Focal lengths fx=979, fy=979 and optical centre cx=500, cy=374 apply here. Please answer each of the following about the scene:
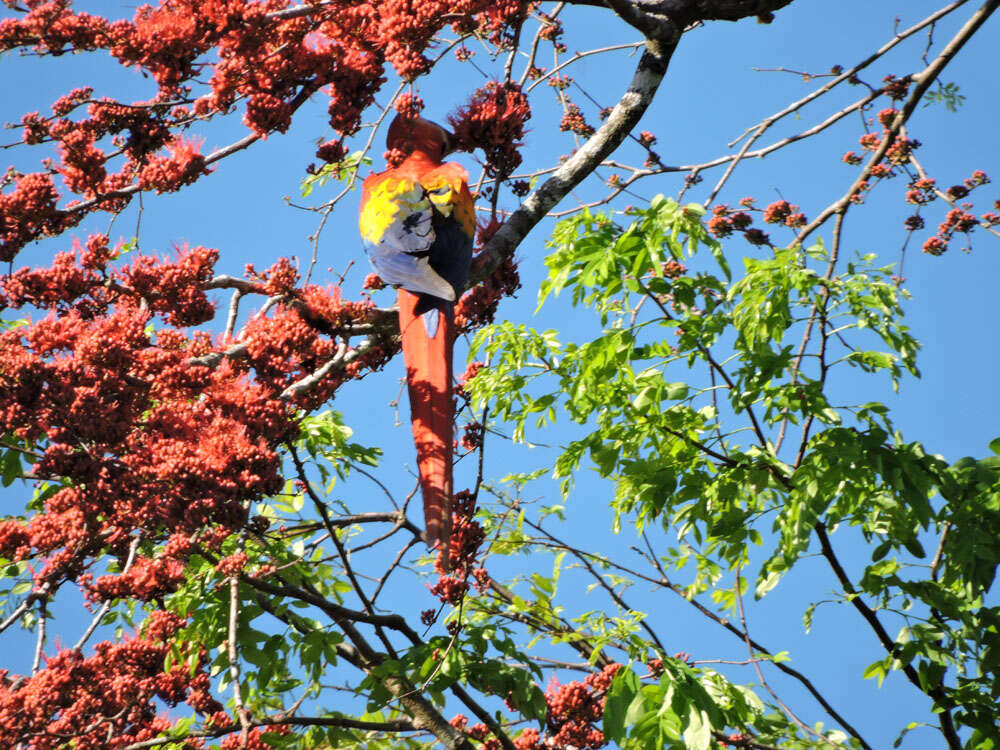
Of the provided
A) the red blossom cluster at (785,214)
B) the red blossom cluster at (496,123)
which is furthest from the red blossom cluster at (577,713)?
the red blossom cluster at (785,214)

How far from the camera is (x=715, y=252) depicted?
10.3 ft

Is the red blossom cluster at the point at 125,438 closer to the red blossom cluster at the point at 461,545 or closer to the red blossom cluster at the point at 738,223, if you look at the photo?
the red blossom cluster at the point at 461,545

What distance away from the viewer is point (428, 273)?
295 cm

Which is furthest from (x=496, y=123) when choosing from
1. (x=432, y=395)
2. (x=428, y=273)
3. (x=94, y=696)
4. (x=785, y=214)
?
(x=94, y=696)

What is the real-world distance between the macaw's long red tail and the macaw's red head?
2.74 ft

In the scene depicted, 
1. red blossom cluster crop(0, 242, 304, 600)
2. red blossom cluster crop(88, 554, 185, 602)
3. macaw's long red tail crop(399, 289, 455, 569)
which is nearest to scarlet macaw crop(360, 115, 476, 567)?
macaw's long red tail crop(399, 289, 455, 569)

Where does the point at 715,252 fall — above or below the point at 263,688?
above

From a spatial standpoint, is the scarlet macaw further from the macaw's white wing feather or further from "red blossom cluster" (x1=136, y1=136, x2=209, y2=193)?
"red blossom cluster" (x1=136, y1=136, x2=209, y2=193)

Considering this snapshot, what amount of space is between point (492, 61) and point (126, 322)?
1697 millimetres

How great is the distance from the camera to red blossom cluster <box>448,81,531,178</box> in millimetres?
3332

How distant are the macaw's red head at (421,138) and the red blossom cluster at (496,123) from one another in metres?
0.27

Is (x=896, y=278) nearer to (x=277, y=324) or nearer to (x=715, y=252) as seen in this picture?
(x=715, y=252)

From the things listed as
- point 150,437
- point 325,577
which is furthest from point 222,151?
point 325,577

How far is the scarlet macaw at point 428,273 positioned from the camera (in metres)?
2.77
